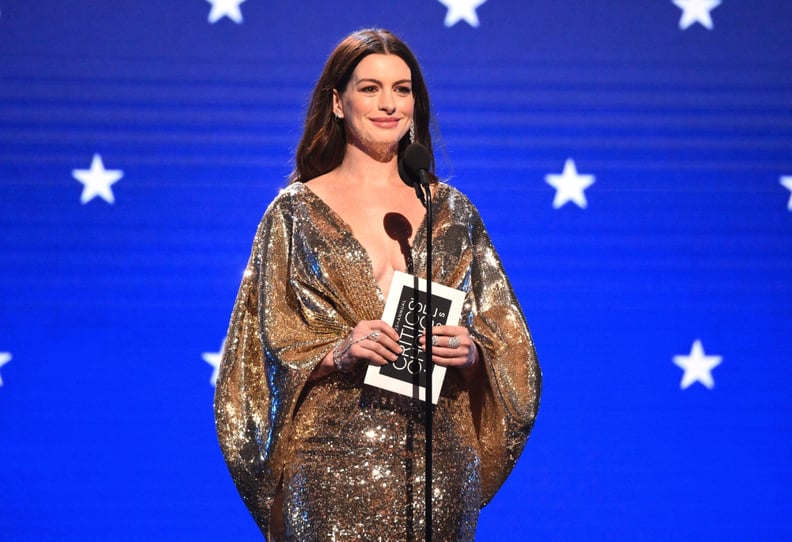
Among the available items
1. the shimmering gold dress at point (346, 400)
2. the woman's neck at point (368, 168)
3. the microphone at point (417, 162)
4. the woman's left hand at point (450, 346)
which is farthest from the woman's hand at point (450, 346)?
the woman's neck at point (368, 168)

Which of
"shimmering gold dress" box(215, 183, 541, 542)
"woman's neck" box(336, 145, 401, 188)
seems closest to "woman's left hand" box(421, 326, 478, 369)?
"shimmering gold dress" box(215, 183, 541, 542)

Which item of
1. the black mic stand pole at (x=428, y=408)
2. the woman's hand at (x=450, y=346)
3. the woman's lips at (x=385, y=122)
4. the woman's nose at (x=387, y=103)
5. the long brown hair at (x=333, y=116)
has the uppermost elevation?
the long brown hair at (x=333, y=116)

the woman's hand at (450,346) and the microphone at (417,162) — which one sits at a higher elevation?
the microphone at (417,162)

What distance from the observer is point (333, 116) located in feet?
7.70

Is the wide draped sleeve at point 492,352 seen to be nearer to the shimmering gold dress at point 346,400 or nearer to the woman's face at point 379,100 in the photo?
the shimmering gold dress at point 346,400

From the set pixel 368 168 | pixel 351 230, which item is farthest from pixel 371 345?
pixel 368 168

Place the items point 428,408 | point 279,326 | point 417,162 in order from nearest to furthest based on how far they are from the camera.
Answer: point 428,408 < point 417,162 < point 279,326

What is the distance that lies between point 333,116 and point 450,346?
59 centimetres

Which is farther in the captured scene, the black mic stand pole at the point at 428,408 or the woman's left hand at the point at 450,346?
the woman's left hand at the point at 450,346

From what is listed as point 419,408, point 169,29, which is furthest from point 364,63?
point 169,29

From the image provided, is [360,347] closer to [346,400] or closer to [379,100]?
[346,400]

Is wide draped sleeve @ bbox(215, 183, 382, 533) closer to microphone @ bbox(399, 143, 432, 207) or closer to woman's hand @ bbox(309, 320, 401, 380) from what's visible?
woman's hand @ bbox(309, 320, 401, 380)

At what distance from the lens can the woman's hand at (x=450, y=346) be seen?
204cm

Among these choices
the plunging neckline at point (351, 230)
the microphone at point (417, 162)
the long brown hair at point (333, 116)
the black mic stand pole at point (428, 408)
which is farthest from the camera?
the long brown hair at point (333, 116)
